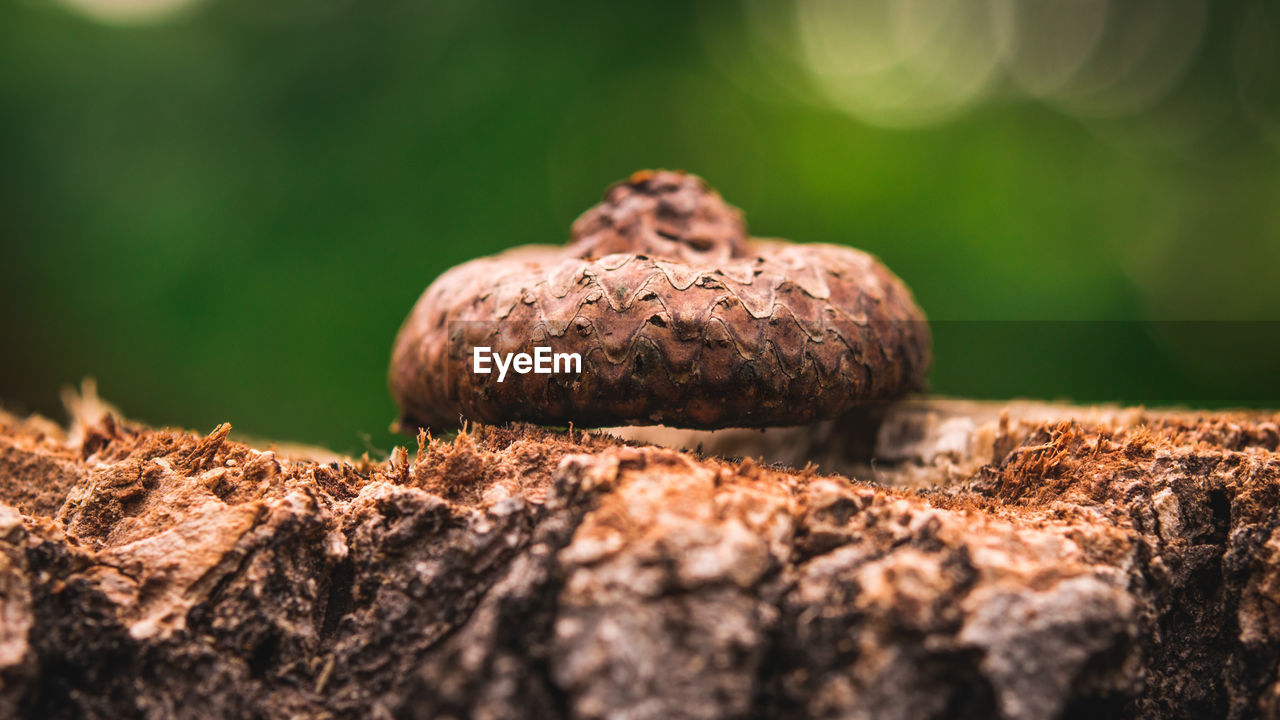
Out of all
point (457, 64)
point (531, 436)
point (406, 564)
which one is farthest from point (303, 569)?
point (457, 64)

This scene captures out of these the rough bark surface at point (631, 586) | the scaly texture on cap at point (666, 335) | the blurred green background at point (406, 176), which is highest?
the blurred green background at point (406, 176)

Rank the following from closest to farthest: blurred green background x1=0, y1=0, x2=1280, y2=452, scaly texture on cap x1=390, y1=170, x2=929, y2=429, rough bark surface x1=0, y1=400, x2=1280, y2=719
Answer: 1. rough bark surface x1=0, y1=400, x2=1280, y2=719
2. scaly texture on cap x1=390, y1=170, x2=929, y2=429
3. blurred green background x1=0, y1=0, x2=1280, y2=452

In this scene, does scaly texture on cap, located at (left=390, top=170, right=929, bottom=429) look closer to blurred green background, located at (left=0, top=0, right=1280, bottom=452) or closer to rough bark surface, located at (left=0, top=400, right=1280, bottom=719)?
rough bark surface, located at (left=0, top=400, right=1280, bottom=719)

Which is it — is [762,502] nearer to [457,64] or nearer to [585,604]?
[585,604]

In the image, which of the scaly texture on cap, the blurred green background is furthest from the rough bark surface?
the blurred green background

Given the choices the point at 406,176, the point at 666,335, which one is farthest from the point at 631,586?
A: the point at 406,176

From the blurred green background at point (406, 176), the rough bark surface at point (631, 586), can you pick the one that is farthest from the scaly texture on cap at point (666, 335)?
the blurred green background at point (406, 176)

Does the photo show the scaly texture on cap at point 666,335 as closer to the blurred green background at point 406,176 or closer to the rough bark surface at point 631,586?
the rough bark surface at point 631,586
